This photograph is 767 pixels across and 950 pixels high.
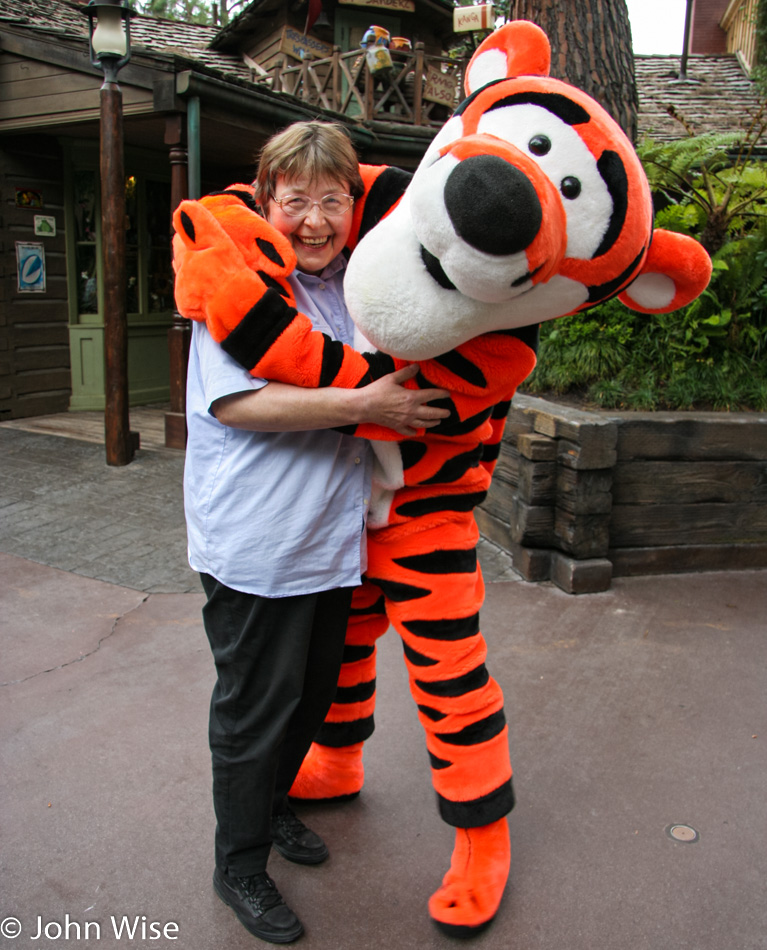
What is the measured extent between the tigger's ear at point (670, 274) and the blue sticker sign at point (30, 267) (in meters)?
7.33

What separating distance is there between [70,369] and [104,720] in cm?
633

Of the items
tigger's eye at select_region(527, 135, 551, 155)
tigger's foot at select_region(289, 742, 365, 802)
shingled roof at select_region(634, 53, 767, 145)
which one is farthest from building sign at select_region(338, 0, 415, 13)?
tigger's foot at select_region(289, 742, 365, 802)

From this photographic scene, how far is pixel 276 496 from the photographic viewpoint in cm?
180

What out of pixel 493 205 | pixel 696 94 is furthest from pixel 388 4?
pixel 493 205

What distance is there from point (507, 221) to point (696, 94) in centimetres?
1439

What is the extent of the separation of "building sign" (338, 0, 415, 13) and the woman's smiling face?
39.4 ft

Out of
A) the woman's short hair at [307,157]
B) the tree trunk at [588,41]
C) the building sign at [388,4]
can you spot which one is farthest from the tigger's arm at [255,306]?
the building sign at [388,4]

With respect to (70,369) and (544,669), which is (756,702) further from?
(70,369)

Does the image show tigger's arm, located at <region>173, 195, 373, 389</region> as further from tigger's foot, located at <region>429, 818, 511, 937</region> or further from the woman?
tigger's foot, located at <region>429, 818, 511, 937</region>

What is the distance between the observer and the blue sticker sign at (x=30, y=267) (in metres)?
7.82

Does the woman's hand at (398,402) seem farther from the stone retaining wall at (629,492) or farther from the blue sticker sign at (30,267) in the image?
the blue sticker sign at (30,267)

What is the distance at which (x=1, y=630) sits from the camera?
3619 mm

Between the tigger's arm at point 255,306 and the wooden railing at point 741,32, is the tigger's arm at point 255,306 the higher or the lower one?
the lower one

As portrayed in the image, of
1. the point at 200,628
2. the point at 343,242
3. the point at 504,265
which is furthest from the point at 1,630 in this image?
the point at 504,265
